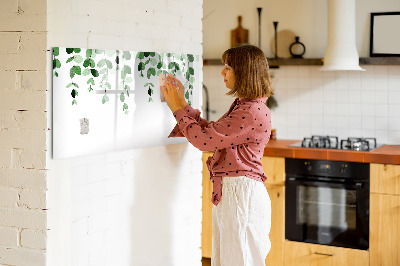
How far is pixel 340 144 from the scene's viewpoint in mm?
4566

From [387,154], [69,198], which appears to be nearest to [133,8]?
[69,198]

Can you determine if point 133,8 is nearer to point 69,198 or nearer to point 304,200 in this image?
point 69,198

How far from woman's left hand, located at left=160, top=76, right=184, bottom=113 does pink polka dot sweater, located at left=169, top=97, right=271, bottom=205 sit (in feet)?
0.19

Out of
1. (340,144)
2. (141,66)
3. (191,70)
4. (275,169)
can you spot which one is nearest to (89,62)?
(141,66)

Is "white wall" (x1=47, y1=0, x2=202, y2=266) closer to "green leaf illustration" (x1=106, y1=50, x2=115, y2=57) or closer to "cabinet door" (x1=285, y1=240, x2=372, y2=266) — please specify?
"green leaf illustration" (x1=106, y1=50, x2=115, y2=57)

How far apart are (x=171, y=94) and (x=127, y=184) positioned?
483 mm

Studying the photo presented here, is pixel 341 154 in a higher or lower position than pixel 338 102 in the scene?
lower

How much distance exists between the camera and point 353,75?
193 inches

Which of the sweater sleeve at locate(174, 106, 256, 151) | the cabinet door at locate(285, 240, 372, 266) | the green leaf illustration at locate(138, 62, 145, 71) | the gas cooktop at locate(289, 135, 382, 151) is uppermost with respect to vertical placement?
the green leaf illustration at locate(138, 62, 145, 71)

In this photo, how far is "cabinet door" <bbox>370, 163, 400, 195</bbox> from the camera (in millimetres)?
4129

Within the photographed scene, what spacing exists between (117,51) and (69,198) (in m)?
0.67

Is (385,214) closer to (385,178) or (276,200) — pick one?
(385,178)

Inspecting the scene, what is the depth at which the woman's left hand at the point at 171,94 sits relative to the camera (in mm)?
2922

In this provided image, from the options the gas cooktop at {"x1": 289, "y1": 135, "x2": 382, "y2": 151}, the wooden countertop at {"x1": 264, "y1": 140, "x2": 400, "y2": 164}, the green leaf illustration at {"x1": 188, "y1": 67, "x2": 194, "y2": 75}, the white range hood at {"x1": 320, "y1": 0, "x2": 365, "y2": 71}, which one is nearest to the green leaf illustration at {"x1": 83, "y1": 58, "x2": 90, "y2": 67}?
the green leaf illustration at {"x1": 188, "y1": 67, "x2": 194, "y2": 75}
